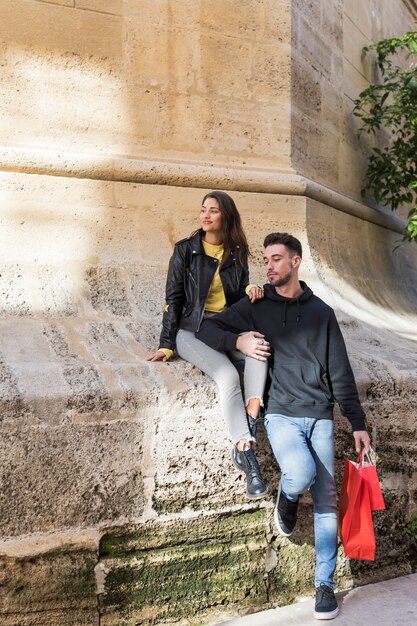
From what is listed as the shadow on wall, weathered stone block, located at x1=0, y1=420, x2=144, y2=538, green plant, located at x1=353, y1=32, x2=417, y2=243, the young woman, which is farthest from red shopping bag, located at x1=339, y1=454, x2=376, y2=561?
green plant, located at x1=353, y1=32, x2=417, y2=243

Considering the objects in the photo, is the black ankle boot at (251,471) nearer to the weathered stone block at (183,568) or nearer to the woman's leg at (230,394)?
the woman's leg at (230,394)

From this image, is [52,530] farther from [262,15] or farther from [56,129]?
[262,15]

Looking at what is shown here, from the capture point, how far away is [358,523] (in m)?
2.98

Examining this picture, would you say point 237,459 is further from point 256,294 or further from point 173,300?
point 173,300

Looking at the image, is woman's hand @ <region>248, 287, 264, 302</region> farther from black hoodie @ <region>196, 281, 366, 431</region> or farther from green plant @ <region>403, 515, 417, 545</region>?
green plant @ <region>403, 515, 417, 545</region>

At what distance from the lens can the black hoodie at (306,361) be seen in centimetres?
296

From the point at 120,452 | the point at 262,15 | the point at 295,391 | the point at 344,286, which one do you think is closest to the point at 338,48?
the point at 262,15

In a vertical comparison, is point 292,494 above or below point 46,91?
below

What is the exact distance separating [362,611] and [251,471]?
2.67 ft

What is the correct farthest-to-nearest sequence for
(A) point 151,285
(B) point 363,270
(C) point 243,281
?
(B) point 363,270, (A) point 151,285, (C) point 243,281

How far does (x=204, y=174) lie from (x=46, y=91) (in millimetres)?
993

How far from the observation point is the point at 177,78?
4348 mm

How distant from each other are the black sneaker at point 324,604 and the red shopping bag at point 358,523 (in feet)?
0.54

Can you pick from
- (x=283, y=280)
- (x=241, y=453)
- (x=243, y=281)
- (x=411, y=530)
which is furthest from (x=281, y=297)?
(x=411, y=530)
